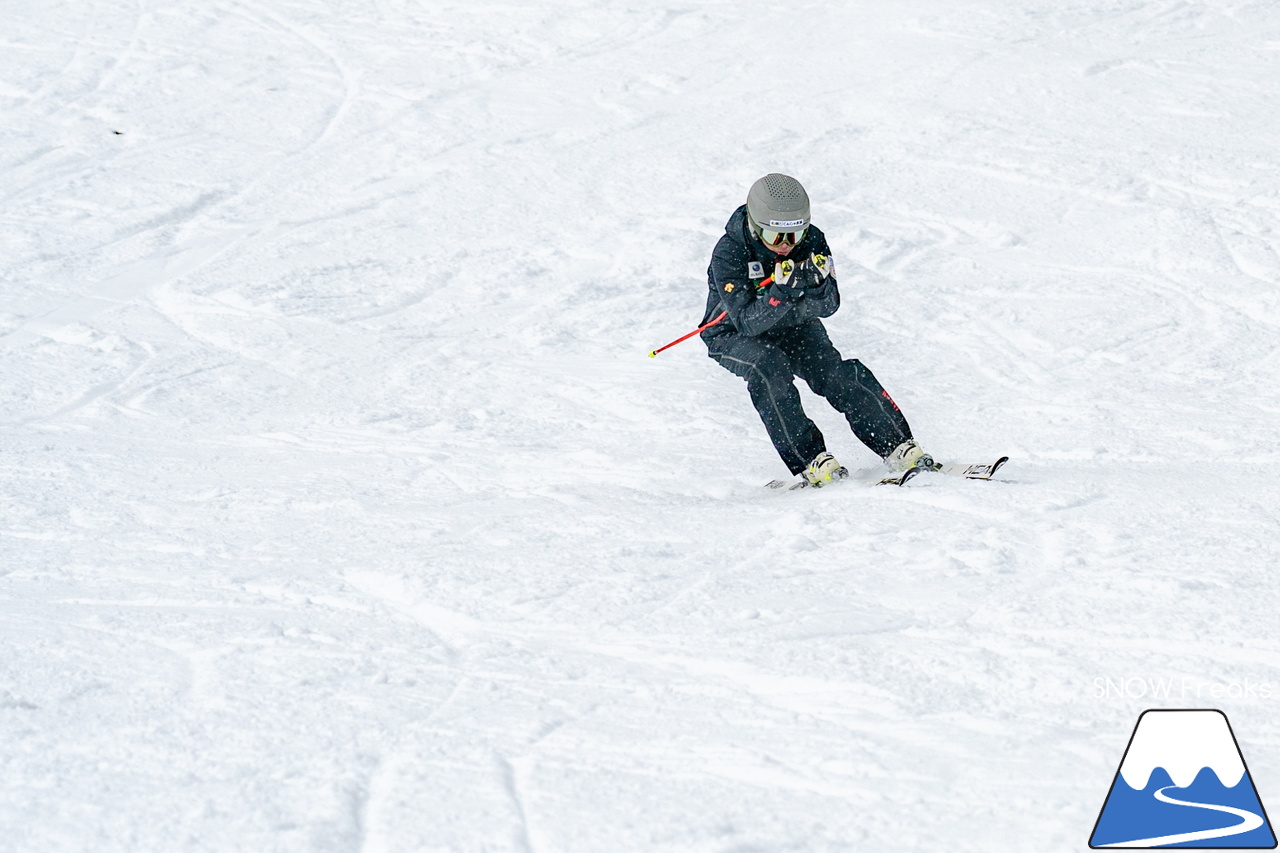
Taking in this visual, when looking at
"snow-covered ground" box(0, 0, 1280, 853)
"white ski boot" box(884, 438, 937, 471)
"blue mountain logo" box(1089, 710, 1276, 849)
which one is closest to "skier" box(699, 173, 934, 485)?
"white ski boot" box(884, 438, 937, 471)

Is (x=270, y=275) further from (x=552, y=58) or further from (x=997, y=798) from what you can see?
(x=997, y=798)

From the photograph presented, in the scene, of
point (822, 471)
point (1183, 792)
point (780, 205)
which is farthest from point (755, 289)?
point (1183, 792)

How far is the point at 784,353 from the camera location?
5.45 m

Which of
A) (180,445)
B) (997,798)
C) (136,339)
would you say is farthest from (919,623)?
(136,339)

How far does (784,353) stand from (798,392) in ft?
0.71

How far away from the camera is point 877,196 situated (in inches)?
356

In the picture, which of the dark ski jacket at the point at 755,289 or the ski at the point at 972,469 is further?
the dark ski jacket at the point at 755,289

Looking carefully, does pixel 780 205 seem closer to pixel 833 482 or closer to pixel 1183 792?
pixel 833 482

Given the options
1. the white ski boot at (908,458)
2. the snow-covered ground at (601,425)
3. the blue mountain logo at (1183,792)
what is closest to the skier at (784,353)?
the white ski boot at (908,458)

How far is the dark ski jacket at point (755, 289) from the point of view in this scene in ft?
17.4

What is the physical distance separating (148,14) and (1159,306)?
10.6 metres

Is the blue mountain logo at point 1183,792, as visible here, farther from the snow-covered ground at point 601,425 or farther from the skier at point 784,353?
the skier at point 784,353

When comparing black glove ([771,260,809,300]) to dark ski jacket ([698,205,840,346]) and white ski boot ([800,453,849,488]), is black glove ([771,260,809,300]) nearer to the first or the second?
dark ski jacket ([698,205,840,346])

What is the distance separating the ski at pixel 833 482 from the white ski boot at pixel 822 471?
0.07 feet
